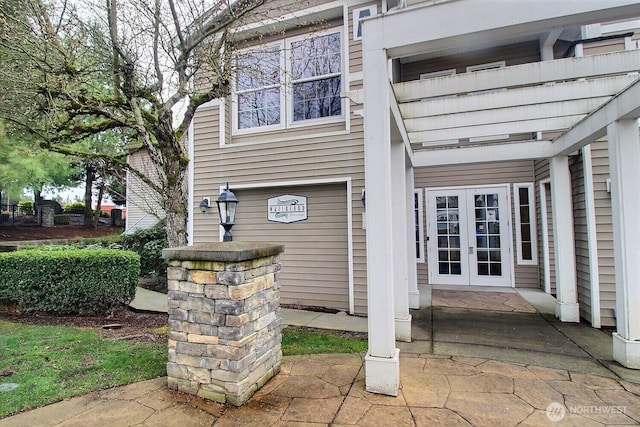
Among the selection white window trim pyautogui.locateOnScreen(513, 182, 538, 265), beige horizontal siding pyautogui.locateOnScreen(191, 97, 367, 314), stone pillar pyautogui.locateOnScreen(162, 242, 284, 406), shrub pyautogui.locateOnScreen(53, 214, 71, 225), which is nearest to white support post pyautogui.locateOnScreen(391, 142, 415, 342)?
beige horizontal siding pyautogui.locateOnScreen(191, 97, 367, 314)

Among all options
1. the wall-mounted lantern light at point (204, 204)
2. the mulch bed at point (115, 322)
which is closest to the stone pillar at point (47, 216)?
the mulch bed at point (115, 322)

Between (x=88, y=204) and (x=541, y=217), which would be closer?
(x=541, y=217)

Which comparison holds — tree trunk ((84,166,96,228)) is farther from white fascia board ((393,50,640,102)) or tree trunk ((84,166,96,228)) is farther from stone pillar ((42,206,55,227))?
white fascia board ((393,50,640,102))

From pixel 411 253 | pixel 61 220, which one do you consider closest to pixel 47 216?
pixel 61 220

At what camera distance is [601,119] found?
361cm

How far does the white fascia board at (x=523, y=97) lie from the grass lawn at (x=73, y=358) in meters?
3.00

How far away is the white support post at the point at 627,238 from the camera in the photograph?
322 centimetres

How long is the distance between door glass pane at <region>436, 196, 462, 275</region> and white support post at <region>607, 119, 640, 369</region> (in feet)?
12.4

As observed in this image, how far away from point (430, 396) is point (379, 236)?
4.32 ft

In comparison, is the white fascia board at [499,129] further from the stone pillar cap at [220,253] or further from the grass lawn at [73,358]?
the stone pillar cap at [220,253]

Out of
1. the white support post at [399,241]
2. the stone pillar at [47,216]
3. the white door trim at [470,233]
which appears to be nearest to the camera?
the white support post at [399,241]

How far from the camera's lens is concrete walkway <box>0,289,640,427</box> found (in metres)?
2.36

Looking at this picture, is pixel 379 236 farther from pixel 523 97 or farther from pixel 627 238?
pixel 523 97

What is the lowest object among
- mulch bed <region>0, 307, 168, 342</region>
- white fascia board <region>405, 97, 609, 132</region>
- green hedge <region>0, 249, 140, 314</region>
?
mulch bed <region>0, 307, 168, 342</region>
